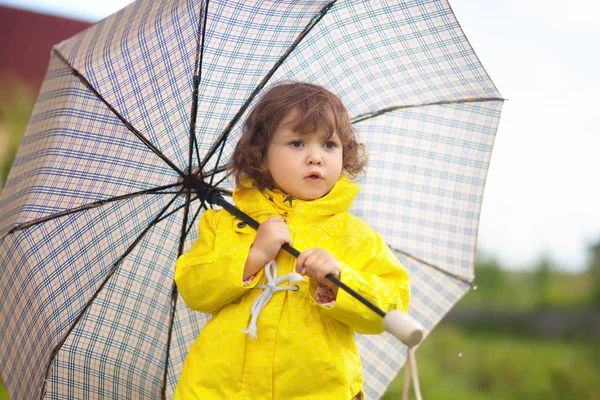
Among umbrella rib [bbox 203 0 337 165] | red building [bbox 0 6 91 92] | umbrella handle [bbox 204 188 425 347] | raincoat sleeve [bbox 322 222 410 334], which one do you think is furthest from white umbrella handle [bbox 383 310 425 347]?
red building [bbox 0 6 91 92]

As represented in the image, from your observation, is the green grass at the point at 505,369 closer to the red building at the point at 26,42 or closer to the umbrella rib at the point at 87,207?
the umbrella rib at the point at 87,207

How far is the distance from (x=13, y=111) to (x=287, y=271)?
5223 mm

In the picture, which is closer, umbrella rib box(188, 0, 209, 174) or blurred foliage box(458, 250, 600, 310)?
umbrella rib box(188, 0, 209, 174)

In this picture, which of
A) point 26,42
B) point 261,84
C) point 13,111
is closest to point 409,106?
point 261,84

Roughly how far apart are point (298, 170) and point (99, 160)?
626mm

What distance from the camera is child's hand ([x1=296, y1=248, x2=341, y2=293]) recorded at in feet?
5.75

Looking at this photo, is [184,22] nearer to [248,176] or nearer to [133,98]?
[133,98]

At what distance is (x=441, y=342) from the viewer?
18.6 ft

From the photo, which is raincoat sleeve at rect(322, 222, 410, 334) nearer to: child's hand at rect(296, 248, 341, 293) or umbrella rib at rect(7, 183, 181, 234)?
child's hand at rect(296, 248, 341, 293)

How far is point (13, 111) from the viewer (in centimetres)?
652

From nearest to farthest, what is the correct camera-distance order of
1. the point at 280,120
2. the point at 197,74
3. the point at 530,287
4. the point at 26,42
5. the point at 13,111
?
the point at 280,120 < the point at 197,74 < the point at 530,287 < the point at 13,111 < the point at 26,42

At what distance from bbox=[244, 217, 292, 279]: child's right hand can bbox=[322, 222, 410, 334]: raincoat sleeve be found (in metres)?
0.16

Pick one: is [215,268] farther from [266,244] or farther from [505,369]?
[505,369]

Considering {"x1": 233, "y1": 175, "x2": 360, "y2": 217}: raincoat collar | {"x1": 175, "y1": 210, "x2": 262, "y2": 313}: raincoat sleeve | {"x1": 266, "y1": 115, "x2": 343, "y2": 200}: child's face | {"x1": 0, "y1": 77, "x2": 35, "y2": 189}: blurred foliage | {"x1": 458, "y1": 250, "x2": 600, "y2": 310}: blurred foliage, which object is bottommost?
{"x1": 458, "y1": 250, "x2": 600, "y2": 310}: blurred foliage
